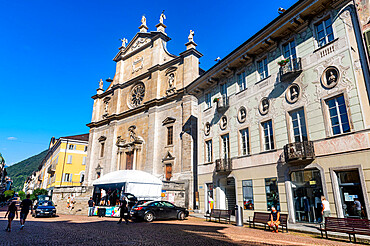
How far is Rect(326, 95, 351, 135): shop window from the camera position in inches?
467

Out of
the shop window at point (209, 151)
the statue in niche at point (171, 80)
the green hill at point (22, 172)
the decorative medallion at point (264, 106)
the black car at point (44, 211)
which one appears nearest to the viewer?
the decorative medallion at point (264, 106)

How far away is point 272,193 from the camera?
14.9 m

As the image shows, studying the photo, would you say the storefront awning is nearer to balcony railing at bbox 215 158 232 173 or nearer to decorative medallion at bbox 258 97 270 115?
balcony railing at bbox 215 158 232 173

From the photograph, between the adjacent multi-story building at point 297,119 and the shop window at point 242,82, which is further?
the shop window at point 242,82

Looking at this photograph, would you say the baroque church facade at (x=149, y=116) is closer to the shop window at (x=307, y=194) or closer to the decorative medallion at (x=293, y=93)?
the shop window at (x=307, y=194)

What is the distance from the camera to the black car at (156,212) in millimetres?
15578

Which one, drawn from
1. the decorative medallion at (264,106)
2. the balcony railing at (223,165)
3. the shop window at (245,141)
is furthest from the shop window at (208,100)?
the decorative medallion at (264,106)

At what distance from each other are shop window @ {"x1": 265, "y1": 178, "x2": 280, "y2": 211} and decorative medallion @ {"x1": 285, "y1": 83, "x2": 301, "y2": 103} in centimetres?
478

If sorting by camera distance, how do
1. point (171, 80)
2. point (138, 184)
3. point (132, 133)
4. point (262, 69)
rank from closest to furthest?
point (262, 69), point (138, 184), point (171, 80), point (132, 133)

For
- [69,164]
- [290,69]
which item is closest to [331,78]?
[290,69]

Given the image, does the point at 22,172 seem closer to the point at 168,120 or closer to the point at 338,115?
the point at 168,120

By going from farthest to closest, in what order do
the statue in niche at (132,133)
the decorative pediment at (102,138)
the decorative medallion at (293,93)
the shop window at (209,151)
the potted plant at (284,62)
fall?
the decorative pediment at (102,138) < the statue in niche at (132,133) < the shop window at (209,151) < the potted plant at (284,62) < the decorative medallion at (293,93)

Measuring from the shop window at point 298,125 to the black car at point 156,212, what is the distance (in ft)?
29.1

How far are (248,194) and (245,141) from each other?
354 cm
